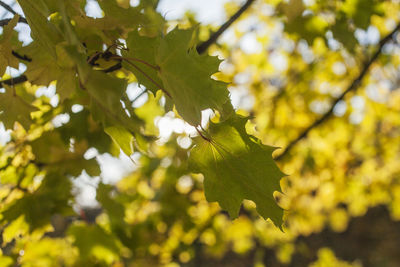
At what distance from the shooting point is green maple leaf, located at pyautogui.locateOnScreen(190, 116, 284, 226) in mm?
650

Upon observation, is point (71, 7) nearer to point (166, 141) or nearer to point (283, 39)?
point (166, 141)

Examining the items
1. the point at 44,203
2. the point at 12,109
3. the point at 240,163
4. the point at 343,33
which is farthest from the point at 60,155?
the point at 343,33

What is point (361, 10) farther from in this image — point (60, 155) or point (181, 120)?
point (60, 155)

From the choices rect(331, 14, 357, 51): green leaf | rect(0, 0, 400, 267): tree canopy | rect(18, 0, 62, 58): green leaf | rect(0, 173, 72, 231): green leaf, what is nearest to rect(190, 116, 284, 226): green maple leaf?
rect(0, 0, 400, 267): tree canopy

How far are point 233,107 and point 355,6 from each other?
0.80 meters

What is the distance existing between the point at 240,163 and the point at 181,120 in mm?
635

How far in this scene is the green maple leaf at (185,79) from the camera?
0.51 meters

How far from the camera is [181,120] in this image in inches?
50.2

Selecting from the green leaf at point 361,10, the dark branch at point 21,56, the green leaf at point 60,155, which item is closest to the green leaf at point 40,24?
the dark branch at point 21,56

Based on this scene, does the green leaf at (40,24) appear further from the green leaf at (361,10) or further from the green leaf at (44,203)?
the green leaf at (361,10)

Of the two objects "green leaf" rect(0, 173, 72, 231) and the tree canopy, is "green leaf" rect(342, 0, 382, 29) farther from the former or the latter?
"green leaf" rect(0, 173, 72, 231)

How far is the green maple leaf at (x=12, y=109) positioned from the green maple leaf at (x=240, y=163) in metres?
0.43

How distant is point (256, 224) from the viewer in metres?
2.58

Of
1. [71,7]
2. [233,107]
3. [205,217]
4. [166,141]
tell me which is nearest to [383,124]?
[205,217]
